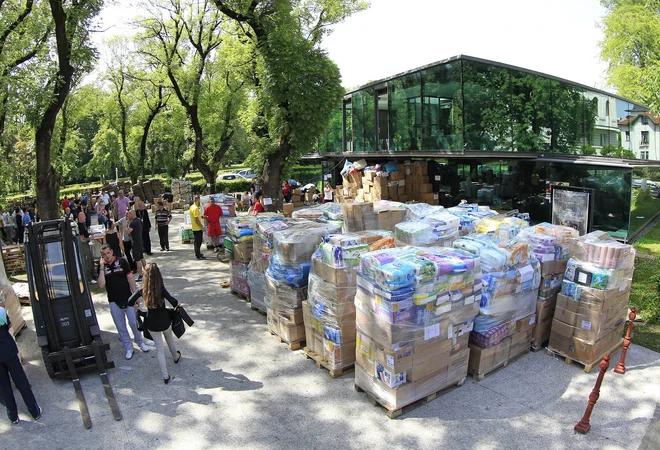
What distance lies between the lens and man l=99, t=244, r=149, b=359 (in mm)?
6750

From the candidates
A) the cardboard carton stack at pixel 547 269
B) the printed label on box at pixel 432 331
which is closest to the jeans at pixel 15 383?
the printed label on box at pixel 432 331

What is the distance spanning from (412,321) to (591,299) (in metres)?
2.86

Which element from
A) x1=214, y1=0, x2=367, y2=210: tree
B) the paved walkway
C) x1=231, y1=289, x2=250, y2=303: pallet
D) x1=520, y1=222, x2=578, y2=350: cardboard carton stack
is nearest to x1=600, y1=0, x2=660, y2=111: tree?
x1=214, y1=0, x2=367, y2=210: tree

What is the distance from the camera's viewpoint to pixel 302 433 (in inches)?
199

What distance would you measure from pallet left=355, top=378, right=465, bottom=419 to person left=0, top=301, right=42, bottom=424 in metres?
4.00

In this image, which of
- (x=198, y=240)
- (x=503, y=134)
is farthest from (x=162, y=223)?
(x=503, y=134)

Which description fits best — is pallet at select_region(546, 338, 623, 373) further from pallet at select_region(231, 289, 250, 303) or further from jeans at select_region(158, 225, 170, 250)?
jeans at select_region(158, 225, 170, 250)

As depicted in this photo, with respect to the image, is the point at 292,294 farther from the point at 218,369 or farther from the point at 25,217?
the point at 25,217

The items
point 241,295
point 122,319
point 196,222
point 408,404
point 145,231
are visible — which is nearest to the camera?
point 408,404

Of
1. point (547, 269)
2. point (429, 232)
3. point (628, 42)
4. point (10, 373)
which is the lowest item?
point (10, 373)

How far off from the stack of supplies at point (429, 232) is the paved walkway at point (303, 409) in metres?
2.22

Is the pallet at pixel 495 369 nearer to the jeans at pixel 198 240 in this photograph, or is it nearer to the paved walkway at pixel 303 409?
the paved walkway at pixel 303 409

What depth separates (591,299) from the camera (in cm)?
621

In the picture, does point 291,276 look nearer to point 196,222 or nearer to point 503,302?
point 503,302
